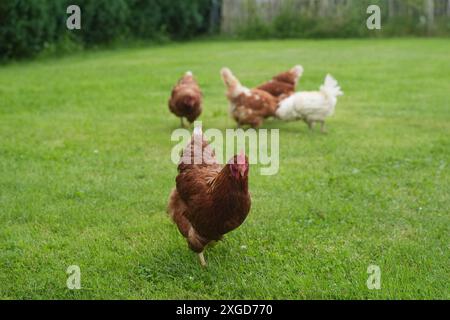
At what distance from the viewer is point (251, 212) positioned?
515 centimetres

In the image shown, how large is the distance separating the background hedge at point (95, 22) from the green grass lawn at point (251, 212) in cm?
361

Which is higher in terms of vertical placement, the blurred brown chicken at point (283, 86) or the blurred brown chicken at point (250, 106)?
the blurred brown chicken at point (283, 86)

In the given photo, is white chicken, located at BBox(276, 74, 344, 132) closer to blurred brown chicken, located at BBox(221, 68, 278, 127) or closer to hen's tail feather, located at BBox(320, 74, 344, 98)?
hen's tail feather, located at BBox(320, 74, 344, 98)

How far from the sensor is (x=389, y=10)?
20453 millimetres

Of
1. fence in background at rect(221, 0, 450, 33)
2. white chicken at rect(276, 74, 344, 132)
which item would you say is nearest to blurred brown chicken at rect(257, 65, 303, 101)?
white chicken at rect(276, 74, 344, 132)

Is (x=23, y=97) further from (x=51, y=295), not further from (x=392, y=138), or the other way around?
(x=51, y=295)

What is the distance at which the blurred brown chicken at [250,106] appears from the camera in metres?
7.95

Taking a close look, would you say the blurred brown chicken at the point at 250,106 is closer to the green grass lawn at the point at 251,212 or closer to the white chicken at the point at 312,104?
the white chicken at the point at 312,104

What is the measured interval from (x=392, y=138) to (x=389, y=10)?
14203 mm

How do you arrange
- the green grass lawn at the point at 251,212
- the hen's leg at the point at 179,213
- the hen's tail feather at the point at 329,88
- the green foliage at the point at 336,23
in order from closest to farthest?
the green grass lawn at the point at 251,212 < the hen's leg at the point at 179,213 < the hen's tail feather at the point at 329,88 < the green foliage at the point at 336,23

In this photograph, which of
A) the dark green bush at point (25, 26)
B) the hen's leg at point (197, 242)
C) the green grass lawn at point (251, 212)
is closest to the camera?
the green grass lawn at point (251, 212)

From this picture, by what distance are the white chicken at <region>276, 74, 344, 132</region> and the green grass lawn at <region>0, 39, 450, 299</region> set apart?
0.85ft

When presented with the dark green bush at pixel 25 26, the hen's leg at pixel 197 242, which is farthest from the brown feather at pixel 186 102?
the dark green bush at pixel 25 26

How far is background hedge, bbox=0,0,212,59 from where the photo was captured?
45.8 feet
